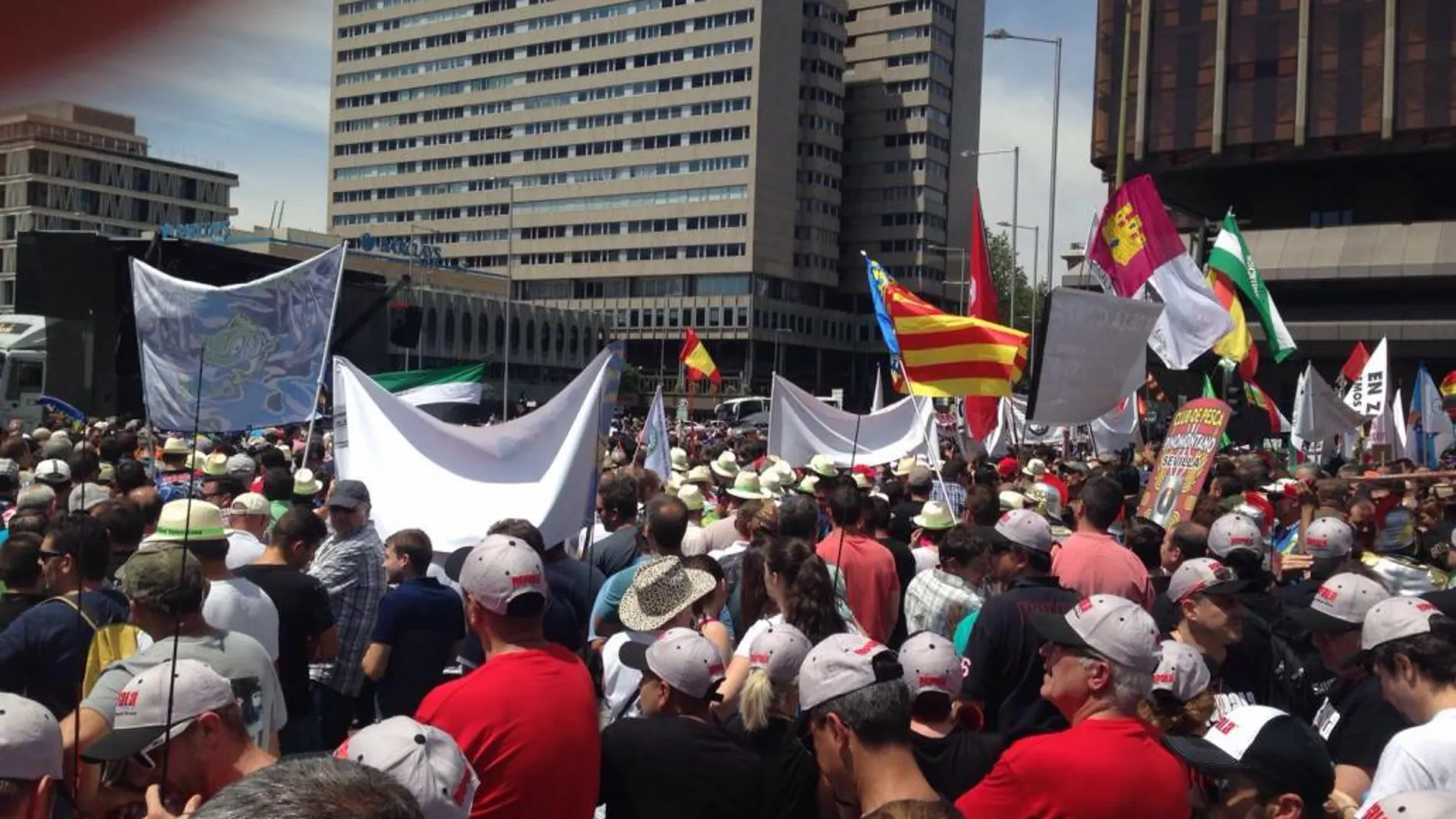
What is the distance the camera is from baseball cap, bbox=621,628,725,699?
4188 mm

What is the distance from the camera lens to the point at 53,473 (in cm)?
898

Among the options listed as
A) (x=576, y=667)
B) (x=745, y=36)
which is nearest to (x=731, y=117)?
(x=745, y=36)

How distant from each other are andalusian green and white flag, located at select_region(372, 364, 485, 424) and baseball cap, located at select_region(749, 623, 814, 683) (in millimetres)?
8213

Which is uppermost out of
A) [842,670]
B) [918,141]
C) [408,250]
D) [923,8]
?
[923,8]

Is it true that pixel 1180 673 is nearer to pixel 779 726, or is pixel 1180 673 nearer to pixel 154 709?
pixel 779 726

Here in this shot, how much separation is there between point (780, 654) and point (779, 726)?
23cm

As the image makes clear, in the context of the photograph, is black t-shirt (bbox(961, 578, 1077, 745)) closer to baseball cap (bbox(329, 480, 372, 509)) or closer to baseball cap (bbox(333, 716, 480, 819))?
baseball cap (bbox(333, 716, 480, 819))

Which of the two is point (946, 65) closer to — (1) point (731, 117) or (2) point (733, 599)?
(1) point (731, 117)

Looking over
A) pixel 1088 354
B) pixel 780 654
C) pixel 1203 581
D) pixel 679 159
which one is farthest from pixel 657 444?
pixel 679 159

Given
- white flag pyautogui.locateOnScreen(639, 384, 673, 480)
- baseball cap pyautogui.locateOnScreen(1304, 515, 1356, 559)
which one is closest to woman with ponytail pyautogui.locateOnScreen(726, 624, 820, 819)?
baseball cap pyautogui.locateOnScreen(1304, 515, 1356, 559)

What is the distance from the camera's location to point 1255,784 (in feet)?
11.4

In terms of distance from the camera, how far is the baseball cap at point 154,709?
3.20 metres

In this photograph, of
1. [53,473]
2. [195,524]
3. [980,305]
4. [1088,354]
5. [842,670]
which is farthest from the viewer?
[980,305]

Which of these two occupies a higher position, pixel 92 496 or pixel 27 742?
pixel 92 496
